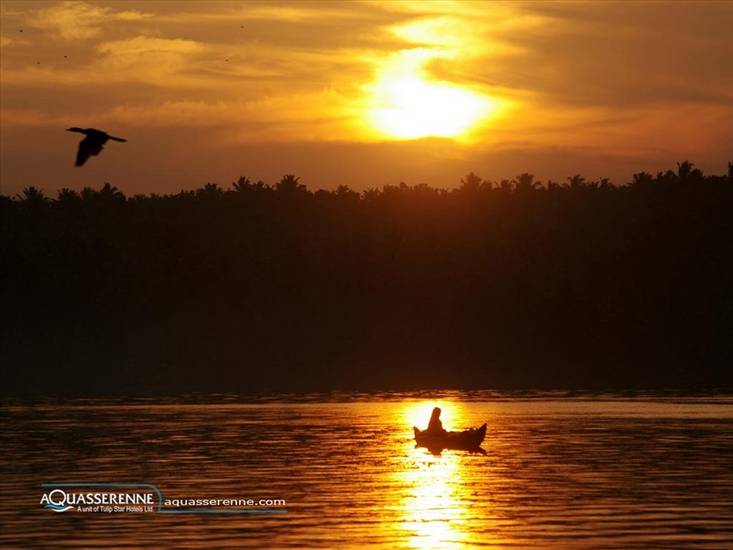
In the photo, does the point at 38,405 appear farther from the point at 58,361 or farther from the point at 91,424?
the point at 58,361

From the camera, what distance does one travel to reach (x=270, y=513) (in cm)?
4400

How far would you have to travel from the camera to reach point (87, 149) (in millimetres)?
38594

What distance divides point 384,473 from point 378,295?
100375 millimetres

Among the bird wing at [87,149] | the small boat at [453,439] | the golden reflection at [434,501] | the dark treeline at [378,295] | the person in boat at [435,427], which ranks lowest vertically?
the golden reflection at [434,501]

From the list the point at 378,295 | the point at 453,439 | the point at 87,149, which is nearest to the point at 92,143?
the point at 87,149

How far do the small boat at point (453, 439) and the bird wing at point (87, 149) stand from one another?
26621mm

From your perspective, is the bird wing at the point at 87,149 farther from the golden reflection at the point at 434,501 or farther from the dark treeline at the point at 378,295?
the dark treeline at the point at 378,295

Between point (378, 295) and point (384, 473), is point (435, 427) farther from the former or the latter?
point (378, 295)

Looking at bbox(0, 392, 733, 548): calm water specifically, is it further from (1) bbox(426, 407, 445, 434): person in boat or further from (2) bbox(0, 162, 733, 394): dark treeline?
(2) bbox(0, 162, 733, 394): dark treeline

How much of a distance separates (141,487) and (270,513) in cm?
718

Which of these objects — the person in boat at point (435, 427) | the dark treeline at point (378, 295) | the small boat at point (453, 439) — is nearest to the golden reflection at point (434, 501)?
the small boat at point (453, 439)

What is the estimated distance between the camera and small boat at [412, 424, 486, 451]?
6272 cm

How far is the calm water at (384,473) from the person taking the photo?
40406 mm

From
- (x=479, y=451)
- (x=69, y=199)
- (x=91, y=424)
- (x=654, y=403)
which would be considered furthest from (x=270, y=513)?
(x=69, y=199)
